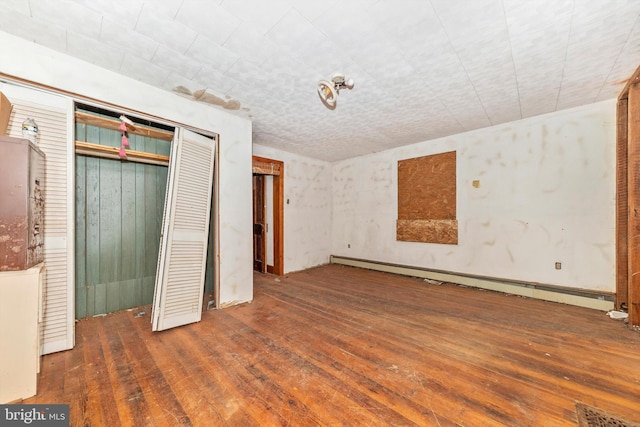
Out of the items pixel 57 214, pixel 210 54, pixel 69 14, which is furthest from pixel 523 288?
pixel 69 14

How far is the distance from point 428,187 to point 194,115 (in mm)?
4175

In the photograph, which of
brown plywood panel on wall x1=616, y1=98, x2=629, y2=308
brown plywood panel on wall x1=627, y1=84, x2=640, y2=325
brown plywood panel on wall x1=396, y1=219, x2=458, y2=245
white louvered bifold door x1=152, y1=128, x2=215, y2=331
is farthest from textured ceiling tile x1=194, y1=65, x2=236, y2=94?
brown plywood panel on wall x1=616, y1=98, x2=629, y2=308

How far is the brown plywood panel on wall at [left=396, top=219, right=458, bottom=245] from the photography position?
4547mm

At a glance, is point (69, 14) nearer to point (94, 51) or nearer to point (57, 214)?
point (94, 51)

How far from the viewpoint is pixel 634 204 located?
2660mm

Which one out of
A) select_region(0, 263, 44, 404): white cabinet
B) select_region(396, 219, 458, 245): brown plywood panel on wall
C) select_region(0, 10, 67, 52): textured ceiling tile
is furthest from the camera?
select_region(396, 219, 458, 245): brown plywood panel on wall

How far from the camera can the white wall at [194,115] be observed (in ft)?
6.83

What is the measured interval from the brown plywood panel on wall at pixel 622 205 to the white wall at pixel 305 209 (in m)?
4.87

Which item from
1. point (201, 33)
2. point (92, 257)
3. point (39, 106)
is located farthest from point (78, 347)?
point (201, 33)

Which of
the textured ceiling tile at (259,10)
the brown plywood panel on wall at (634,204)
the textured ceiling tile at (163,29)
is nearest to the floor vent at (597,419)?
the brown plywood panel on wall at (634,204)

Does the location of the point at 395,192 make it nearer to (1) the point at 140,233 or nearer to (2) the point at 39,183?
(1) the point at 140,233

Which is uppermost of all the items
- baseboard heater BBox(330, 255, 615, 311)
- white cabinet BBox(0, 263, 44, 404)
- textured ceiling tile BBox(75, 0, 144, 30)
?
textured ceiling tile BBox(75, 0, 144, 30)

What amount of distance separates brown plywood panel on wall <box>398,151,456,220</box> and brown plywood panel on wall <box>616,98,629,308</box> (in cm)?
193

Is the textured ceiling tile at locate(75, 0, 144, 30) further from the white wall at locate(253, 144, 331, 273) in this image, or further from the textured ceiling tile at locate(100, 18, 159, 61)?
the white wall at locate(253, 144, 331, 273)
